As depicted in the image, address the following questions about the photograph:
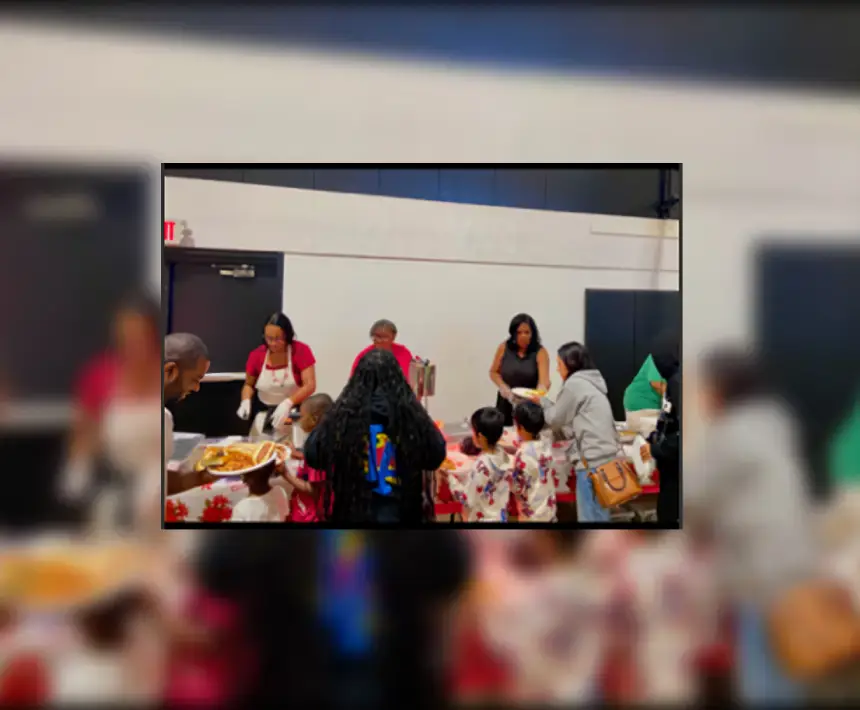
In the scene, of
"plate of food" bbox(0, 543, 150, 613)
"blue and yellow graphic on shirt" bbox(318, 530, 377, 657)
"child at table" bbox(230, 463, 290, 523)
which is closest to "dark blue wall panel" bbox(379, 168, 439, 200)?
"child at table" bbox(230, 463, 290, 523)

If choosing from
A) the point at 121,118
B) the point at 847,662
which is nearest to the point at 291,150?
the point at 121,118

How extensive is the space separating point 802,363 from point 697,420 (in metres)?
0.31

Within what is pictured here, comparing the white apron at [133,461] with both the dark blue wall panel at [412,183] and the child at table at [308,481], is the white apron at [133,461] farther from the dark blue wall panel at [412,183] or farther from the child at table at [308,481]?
the dark blue wall panel at [412,183]

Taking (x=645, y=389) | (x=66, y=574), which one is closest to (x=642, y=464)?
(x=645, y=389)

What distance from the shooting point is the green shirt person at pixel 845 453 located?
1295mm

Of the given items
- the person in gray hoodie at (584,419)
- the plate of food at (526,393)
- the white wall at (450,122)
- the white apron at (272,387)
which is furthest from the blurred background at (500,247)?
the plate of food at (526,393)

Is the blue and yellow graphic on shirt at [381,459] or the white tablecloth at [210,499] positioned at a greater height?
the blue and yellow graphic on shirt at [381,459]

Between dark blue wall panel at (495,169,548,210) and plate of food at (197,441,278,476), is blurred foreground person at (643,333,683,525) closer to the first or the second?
dark blue wall panel at (495,169,548,210)

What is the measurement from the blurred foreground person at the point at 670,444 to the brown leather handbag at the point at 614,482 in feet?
0.23

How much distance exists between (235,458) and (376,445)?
13.5 inches

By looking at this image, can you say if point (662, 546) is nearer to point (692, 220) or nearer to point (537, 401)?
point (537, 401)

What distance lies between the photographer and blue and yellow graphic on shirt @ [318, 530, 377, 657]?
1.27 m

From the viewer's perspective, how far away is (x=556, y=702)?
4.08 feet

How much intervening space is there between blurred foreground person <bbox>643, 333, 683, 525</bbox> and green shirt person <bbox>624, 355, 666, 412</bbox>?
0.02m
